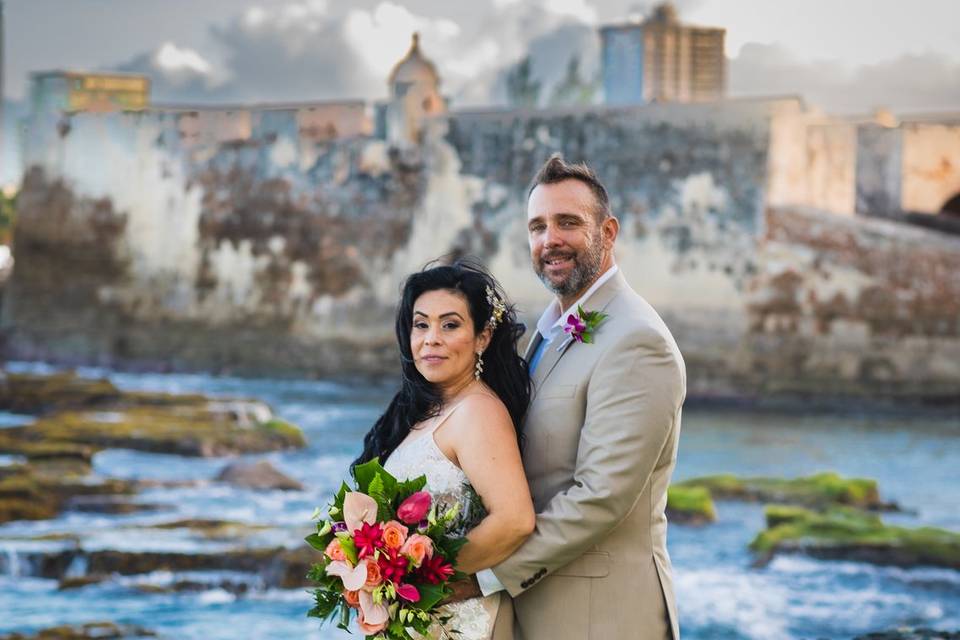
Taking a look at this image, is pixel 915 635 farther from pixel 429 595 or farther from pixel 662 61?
pixel 662 61

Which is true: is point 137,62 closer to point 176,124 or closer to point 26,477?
point 176,124

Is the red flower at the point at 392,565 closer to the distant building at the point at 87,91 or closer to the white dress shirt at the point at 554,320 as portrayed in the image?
the white dress shirt at the point at 554,320

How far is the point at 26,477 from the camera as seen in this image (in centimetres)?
1027

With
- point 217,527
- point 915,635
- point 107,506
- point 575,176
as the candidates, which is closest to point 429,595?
point 575,176

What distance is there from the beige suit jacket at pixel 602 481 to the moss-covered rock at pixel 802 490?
8129 mm

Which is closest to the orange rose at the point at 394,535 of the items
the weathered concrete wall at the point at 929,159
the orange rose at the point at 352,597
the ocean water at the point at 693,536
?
the orange rose at the point at 352,597

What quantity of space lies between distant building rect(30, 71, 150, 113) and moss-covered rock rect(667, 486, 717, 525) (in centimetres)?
889

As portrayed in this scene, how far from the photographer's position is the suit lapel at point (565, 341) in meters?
2.53

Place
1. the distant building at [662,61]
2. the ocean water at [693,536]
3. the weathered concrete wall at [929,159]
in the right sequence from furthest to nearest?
1. the distant building at [662,61]
2. the weathered concrete wall at [929,159]
3. the ocean water at [693,536]

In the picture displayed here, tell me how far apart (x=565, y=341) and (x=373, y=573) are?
0.62 m

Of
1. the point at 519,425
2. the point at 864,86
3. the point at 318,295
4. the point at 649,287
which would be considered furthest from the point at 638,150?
the point at 519,425

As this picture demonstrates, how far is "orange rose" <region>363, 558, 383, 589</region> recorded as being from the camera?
2.22 m

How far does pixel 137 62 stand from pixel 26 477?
715 centimetres

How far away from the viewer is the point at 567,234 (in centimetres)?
256
